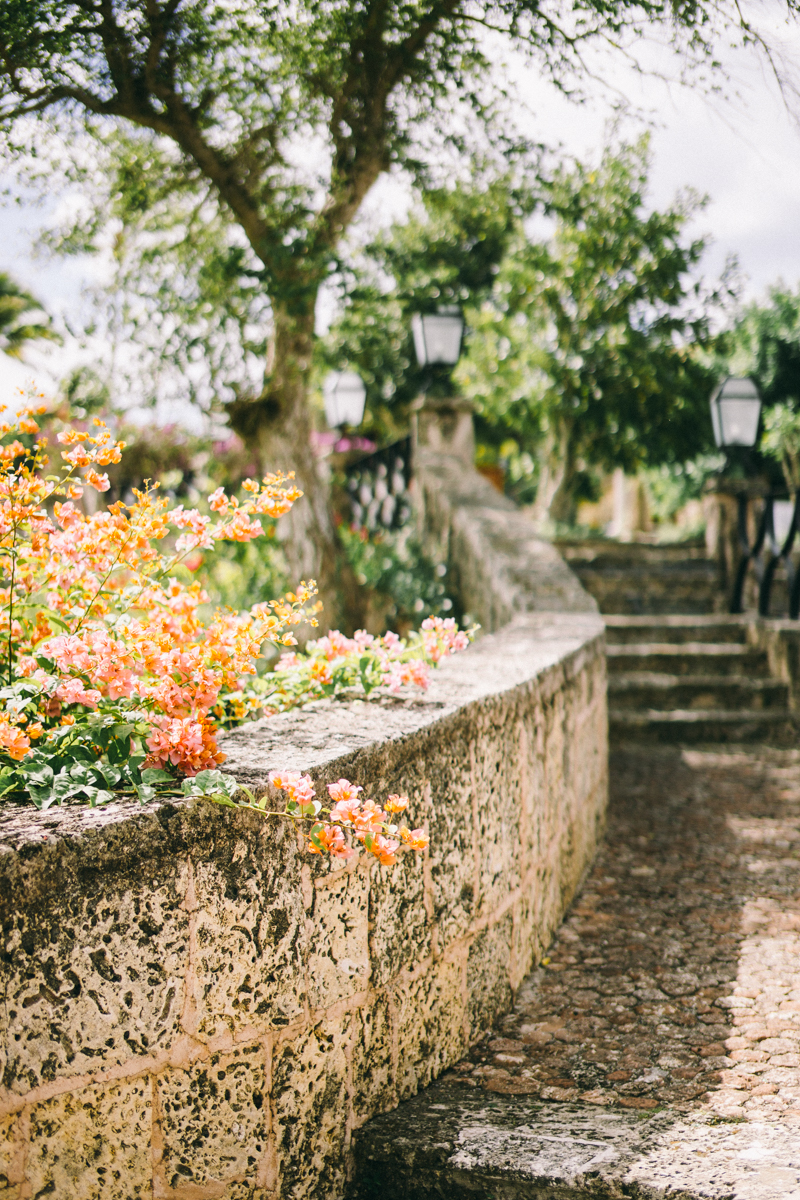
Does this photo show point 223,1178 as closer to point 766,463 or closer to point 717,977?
point 717,977

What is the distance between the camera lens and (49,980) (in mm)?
1439

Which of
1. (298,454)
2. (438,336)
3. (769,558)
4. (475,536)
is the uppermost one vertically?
(438,336)

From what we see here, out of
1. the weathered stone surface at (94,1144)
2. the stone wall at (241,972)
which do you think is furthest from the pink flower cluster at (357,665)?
the weathered stone surface at (94,1144)

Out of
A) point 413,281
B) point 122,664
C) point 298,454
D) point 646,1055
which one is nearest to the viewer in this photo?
point 122,664

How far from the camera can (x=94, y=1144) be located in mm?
1483

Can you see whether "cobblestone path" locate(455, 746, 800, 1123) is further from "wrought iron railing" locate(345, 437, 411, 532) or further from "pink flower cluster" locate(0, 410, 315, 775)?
"wrought iron railing" locate(345, 437, 411, 532)

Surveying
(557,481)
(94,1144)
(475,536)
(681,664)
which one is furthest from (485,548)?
(557,481)

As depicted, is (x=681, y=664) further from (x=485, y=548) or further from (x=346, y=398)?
(x=346, y=398)

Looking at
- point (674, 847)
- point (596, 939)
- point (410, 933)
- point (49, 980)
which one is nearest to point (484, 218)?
point (674, 847)

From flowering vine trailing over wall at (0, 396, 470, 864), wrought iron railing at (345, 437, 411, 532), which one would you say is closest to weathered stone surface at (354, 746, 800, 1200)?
flowering vine trailing over wall at (0, 396, 470, 864)

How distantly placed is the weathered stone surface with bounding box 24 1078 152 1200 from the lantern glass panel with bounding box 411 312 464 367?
566cm

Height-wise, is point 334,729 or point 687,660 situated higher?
point 334,729

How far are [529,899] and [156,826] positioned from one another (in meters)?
1.61

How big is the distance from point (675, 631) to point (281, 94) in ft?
14.7
